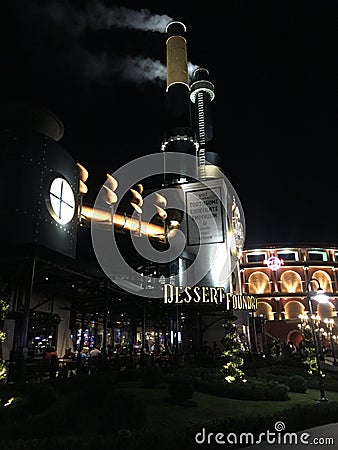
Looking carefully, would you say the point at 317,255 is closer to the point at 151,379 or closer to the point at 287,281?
the point at 287,281

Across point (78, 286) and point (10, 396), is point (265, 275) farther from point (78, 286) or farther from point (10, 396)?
point (10, 396)

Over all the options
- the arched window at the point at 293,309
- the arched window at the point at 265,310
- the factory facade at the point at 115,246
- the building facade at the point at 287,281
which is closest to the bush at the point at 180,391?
the factory facade at the point at 115,246

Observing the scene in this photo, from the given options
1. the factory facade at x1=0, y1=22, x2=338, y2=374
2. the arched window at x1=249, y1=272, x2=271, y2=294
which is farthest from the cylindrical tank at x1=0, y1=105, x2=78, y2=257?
the arched window at x1=249, y1=272, x2=271, y2=294

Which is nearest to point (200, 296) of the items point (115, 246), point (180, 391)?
point (115, 246)

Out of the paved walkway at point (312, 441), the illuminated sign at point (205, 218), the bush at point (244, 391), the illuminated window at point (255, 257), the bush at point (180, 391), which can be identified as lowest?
the paved walkway at point (312, 441)

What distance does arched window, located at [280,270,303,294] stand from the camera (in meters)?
65.3

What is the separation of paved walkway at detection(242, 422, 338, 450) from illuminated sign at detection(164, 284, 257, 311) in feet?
50.9

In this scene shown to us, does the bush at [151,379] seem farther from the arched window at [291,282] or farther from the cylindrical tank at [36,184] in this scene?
the arched window at [291,282]

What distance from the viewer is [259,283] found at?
66.1 m

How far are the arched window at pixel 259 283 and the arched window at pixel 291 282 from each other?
2.74m

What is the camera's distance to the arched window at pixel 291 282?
6531 centimetres

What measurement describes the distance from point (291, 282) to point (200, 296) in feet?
147

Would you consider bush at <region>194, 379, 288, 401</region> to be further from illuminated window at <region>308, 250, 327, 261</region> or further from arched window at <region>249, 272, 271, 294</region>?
illuminated window at <region>308, 250, 327, 261</region>

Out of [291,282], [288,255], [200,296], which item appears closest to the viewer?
[200,296]
